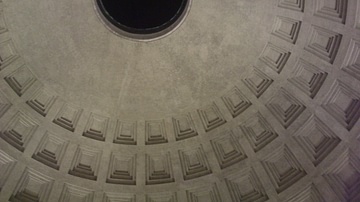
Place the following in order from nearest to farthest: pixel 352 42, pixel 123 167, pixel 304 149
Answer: pixel 352 42
pixel 304 149
pixel 123 167

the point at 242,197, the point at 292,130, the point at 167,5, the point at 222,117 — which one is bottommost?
the point at 242,197

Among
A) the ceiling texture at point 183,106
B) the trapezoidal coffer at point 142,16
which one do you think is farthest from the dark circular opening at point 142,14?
the ceiling texture at point 183,106

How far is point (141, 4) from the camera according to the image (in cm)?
1419

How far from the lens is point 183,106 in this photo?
570 inches

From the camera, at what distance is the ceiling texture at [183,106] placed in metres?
13.1

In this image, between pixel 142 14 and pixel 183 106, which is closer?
pixel 142 14

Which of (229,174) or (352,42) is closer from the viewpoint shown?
(352,42)

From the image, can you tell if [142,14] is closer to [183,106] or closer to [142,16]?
[142,16]

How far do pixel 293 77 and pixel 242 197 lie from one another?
3475 mm

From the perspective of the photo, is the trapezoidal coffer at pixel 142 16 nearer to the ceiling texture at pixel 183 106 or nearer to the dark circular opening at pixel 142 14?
the dark circular opening at pixel 142 14

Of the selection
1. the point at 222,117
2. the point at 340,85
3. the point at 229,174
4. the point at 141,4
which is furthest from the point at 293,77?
the point at 141,4

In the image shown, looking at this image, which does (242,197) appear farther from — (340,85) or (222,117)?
(340,85)

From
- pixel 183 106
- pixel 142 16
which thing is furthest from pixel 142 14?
pixel 183 106

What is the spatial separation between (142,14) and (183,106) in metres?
2.80
